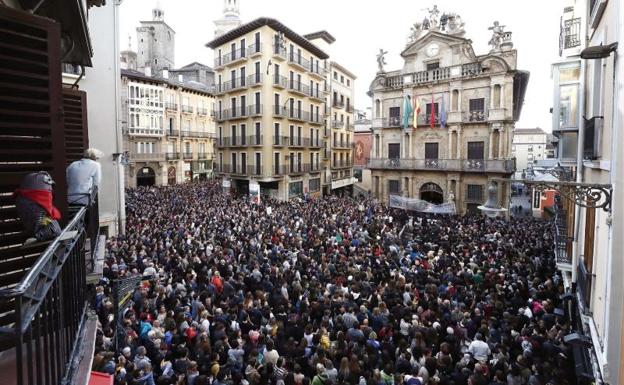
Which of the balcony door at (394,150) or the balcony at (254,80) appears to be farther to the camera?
the balcony door at (394,150)

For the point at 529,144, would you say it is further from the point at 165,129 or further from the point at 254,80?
the point at 165,129

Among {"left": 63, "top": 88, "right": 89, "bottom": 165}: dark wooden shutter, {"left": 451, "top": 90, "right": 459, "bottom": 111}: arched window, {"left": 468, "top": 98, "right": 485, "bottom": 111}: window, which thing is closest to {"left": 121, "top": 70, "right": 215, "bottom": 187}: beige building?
{"left": 451, "top": 90, "right": 459, "bottom": 111}: arched window

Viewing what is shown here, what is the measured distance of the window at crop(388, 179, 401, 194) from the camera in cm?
3269

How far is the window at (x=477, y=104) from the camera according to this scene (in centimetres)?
2825

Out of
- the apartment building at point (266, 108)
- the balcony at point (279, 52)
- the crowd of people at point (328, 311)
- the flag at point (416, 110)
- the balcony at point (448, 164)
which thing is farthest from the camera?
the balcony at point (279, 52)

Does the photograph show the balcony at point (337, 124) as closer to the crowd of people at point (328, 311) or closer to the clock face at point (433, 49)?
the clock face at point (433, 49)

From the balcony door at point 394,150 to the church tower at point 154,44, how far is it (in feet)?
118

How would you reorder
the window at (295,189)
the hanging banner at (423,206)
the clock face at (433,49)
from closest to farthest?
the hanging banner at (423,206) < the clock face at (433,49) < the window at (295,189)

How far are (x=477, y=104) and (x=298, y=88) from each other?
15.7 meters

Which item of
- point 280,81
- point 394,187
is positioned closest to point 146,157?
point 280,81

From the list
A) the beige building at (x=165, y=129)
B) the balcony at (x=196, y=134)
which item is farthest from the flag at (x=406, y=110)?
the balcony at (x=196, y=134)

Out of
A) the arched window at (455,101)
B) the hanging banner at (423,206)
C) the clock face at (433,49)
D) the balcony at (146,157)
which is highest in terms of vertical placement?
the clock face at (433,49)

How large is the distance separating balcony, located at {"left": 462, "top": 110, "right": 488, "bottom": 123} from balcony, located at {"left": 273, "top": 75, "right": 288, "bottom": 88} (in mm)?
15217

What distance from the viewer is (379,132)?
33.3 m
